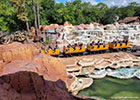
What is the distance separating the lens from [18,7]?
1612 centimetres

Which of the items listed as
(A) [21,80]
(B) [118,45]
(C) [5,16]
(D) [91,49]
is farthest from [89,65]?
(C) [5,16]

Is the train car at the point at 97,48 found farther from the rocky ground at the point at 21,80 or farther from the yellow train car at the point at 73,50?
the rocky ground at the point at 21,80

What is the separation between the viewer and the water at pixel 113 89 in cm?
699

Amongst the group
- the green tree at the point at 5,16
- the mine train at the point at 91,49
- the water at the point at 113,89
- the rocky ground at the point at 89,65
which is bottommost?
the water at the point at 113,89

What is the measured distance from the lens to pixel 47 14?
26.8m

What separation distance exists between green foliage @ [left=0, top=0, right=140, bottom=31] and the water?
14378 mm

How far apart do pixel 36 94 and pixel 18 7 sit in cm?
1628

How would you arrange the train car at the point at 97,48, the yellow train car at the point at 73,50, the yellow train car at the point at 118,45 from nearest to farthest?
the yellow train car at the point at 73,50 < the train car at the point at 97,48 < the yellow train car at the point at 118,45

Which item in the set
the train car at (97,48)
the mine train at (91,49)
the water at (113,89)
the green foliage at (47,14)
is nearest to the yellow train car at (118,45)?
the mine train at (91,49)

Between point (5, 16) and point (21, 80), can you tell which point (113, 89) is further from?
point (5, 16)

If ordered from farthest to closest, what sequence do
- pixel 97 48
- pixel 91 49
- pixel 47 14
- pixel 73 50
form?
pixel 47 14 → pixel 97 48 → pixel 91 49 → pixel 73 50

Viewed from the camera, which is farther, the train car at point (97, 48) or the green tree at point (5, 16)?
the green tree at point (5, 16)

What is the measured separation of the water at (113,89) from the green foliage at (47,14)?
1438 centimetres

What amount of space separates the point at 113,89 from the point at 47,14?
24.2 m
